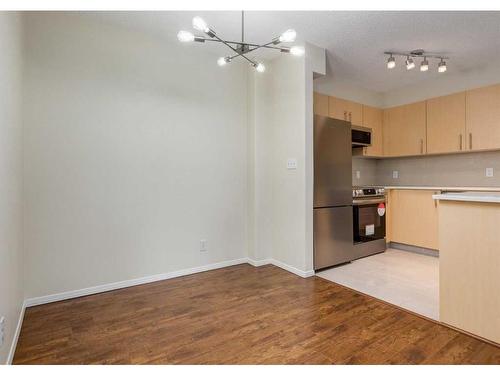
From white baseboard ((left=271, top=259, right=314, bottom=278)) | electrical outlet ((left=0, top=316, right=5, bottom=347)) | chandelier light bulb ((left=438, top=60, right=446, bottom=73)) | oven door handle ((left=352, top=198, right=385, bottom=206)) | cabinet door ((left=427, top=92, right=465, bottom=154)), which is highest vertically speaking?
chandelier light bulb ((left=438, top=60, right=446, bottom=73))

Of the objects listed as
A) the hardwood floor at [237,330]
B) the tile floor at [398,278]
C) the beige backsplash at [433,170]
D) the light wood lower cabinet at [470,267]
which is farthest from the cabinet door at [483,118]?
the hardwood floor at [237,330]

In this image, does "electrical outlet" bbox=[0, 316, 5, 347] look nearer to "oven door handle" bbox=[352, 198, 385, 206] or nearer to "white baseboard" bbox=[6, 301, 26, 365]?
"white baseboard" bbox=[6, 301, 26, 365]

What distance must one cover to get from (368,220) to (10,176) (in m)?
3.78

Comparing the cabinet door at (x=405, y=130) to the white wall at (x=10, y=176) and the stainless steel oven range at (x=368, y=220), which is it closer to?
the stainless steel oven range at (x=368, y=220)

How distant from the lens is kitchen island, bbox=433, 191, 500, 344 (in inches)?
65.6

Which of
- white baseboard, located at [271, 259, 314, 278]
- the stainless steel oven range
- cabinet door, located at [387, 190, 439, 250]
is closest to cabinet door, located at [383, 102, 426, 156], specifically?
cabinet door, located at [387, 190, 439, 250]

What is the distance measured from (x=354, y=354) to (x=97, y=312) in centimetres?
193

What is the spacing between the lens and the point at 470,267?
177 centimetres

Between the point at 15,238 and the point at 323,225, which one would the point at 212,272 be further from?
the point at 15,238

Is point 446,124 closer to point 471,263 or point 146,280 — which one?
point 471,263

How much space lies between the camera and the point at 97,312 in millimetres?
2145

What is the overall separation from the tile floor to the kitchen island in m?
0.24

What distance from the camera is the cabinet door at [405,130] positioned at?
401cm
